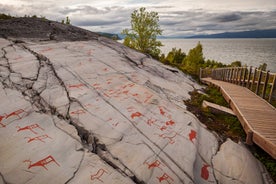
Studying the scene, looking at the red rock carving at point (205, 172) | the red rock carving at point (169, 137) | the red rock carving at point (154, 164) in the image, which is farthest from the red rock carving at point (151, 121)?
the red rock carving at point (205, 172)

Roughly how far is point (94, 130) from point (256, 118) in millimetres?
5607

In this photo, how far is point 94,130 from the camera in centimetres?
490

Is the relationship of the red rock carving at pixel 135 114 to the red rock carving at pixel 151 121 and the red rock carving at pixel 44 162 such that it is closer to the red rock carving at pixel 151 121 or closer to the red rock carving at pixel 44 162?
the red rock carving at pixel 151 121

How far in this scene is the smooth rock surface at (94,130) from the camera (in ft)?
12.6

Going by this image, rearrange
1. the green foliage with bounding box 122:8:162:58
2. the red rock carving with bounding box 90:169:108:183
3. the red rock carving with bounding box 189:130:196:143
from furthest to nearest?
the green foliage with bounding box 122:8:162:58, the red rock carving with bounding box 189:130:196:143, the red rock carving with bounding box 90:169:108:183

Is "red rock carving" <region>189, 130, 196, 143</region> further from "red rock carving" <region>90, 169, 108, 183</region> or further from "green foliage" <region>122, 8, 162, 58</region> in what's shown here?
"green foliage" <region>122, 8, 162, 58</region>

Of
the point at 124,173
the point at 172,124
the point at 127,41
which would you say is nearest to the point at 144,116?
the point at 172,124

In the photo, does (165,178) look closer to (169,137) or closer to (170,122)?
(169,137)

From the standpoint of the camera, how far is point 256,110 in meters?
8.00

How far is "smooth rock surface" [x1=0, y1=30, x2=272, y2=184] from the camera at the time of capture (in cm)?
385

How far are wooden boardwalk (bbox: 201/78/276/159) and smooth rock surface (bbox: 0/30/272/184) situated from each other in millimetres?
678

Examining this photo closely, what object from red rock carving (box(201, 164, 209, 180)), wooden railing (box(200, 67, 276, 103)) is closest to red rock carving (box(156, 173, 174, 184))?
red rock carving (box(201, 164, 209, 180))

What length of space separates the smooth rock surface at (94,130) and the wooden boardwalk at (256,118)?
68 cm

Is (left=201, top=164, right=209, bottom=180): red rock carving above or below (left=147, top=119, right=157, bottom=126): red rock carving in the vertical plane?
below
